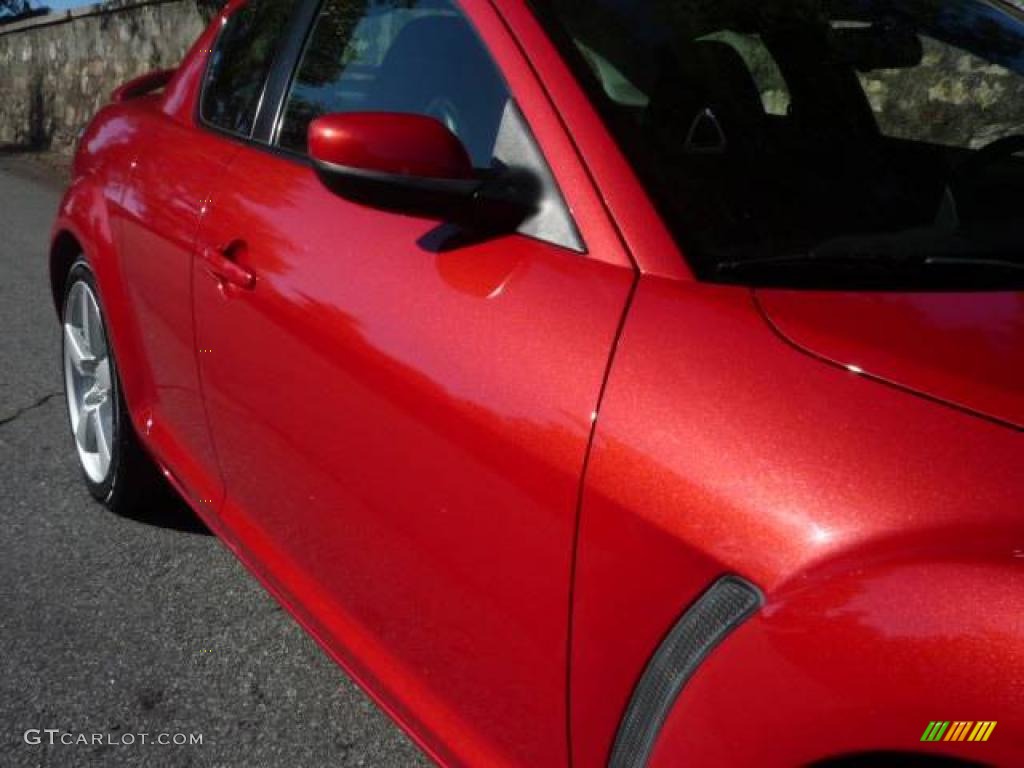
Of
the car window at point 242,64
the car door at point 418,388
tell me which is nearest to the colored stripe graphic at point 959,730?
the car door at point 418,388

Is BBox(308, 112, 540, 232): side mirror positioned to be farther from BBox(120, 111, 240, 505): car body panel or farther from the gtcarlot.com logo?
the gtcarlot.com logo

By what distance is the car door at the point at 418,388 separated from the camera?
1.59m

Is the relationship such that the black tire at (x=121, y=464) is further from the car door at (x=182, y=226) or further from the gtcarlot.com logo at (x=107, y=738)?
the gtcarlot.com logo at (x=107, y=738)

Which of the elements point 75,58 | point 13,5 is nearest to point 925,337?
point 75,58

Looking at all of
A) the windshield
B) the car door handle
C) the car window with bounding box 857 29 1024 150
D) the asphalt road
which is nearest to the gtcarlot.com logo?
the asphalt road

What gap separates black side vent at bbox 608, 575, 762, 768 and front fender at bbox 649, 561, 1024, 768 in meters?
0.03

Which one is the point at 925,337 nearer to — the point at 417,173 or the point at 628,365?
the point at 628,365

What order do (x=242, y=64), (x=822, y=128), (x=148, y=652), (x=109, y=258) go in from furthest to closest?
(x=109, y=258) → (x=242, y=64) → (x=148, y=652) → (x=822, y=128)

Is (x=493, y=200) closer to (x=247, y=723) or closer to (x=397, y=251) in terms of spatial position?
(x=397, y=251)

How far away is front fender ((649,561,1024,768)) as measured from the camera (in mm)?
1121

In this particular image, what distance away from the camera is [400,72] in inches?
89.9

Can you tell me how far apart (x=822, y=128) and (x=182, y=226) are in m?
1.44

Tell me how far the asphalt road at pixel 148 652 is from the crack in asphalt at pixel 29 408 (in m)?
0.41

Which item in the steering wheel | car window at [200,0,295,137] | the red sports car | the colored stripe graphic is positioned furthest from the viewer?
car window at [200,0,295,137]
